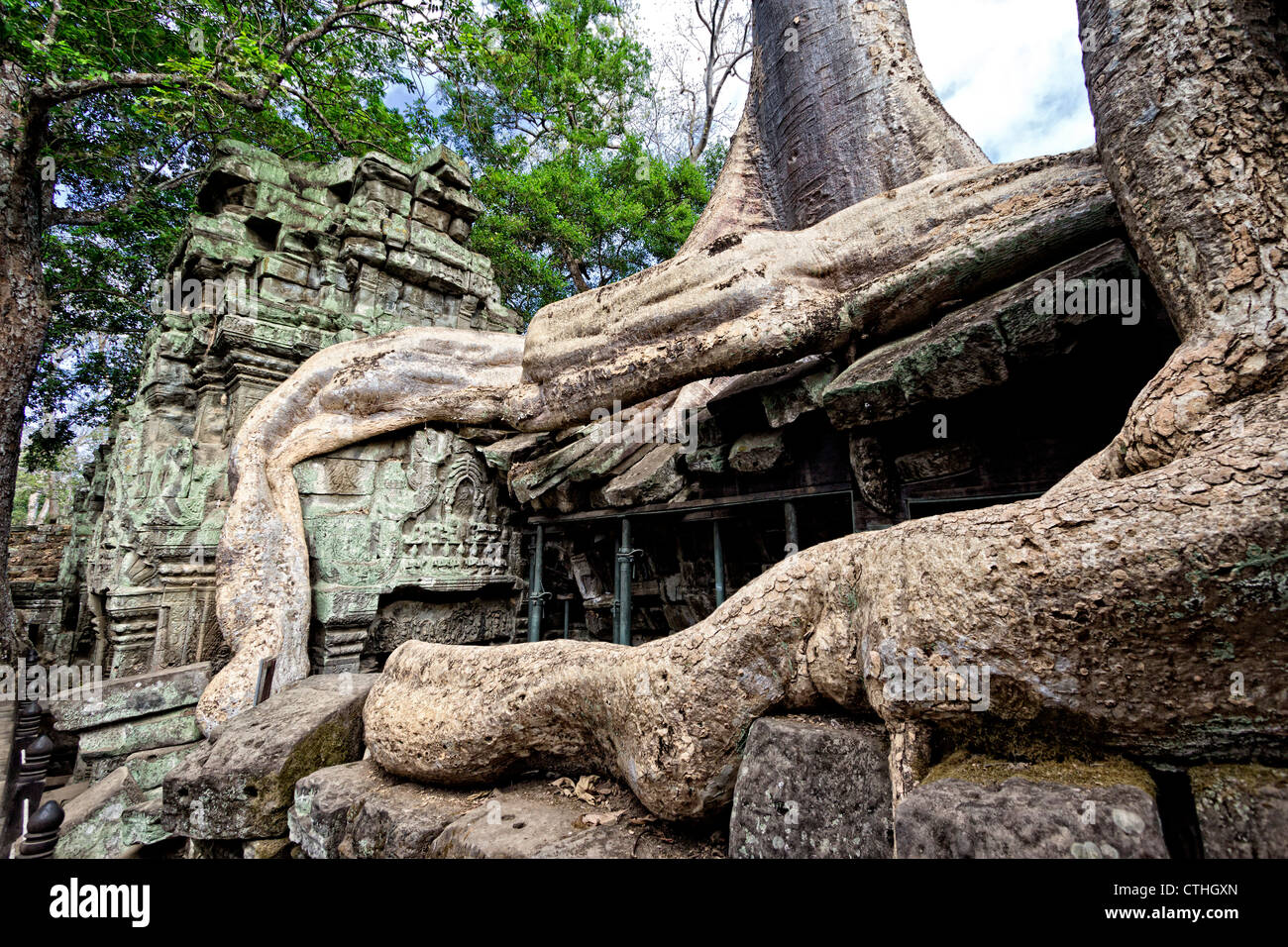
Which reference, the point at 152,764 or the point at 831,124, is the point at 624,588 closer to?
the point at 152,764

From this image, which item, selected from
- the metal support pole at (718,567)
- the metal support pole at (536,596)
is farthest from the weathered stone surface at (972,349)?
the metal support pole at (536,596)

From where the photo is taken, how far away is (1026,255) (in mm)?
2188

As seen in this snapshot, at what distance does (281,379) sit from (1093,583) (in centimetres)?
541

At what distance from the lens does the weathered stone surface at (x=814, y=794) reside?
1222 millimetres

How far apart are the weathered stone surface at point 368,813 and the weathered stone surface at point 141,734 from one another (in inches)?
66.2

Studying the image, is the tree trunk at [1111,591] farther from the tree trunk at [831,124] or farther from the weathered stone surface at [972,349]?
the tree trunk at [831,124]

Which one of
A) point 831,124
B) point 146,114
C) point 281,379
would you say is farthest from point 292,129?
point 831,124

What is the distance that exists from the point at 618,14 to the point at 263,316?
12456 millimetres

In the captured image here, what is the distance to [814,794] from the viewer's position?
1277mm

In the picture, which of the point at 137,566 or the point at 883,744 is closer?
the point at 883,744
